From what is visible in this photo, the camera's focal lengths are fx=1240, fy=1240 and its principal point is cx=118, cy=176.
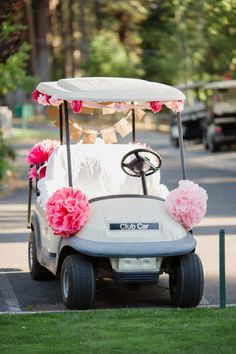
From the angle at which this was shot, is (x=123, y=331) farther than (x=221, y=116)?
No

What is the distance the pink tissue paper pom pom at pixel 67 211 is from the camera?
1033 cm

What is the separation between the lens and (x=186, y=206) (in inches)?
416

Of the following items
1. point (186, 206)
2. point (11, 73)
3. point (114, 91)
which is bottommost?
point (11, 73)

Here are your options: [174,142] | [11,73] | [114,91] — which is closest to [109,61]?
[174,142]

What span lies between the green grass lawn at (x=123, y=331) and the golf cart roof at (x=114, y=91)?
1.92m

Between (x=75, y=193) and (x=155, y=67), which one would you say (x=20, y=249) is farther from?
(x=155, y=67)

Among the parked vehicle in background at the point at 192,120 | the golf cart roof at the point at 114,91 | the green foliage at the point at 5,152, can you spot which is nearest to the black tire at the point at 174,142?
the parked vehicle in background at the point at 192,120

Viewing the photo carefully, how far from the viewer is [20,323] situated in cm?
940

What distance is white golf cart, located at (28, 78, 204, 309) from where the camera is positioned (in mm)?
10188

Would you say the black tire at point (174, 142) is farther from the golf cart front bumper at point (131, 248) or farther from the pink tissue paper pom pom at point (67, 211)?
the golf cart front bumper at point (131, 248)

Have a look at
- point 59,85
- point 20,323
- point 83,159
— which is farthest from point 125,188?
point 20,323

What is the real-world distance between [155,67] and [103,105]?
4985cm

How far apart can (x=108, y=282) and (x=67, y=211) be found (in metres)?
1.65

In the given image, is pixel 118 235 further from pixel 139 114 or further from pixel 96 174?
pixel 139 114
